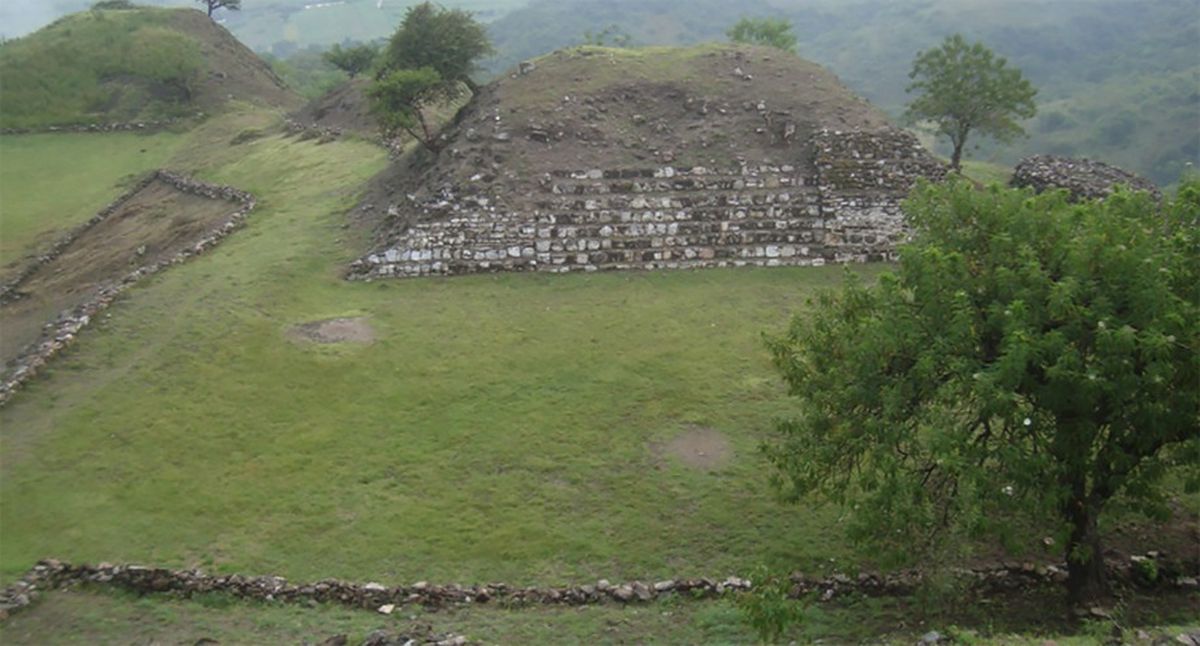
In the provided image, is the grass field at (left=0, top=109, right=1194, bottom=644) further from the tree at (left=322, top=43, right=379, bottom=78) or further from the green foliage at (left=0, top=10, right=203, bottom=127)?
the tree at (left=322, top=43, right=379, bottom=78)

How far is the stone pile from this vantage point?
956 inches

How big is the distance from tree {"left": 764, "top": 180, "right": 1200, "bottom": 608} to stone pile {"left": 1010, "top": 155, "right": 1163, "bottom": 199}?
16066 millimetres

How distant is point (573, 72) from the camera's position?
2692 cm

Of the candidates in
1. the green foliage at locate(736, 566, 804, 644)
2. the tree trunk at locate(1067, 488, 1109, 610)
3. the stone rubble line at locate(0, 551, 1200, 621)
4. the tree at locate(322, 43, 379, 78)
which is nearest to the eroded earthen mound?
the stone rubble line at locate(0, 551, 1200, 621)

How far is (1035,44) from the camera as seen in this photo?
347 ft

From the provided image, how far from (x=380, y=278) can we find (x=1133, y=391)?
56.4 ft

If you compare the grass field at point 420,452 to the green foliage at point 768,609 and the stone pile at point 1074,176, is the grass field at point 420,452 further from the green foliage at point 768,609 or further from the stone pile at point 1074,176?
the stone pile at point 1074,176

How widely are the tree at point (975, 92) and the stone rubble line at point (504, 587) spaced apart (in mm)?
21574

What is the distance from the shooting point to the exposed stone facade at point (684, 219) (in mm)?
21906

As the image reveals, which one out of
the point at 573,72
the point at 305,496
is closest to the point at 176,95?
the point at 573,72

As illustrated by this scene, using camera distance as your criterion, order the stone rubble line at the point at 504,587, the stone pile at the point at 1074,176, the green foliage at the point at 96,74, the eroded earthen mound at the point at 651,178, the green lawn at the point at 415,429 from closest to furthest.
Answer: the stone rubble line at the point at 504,587, the green lawn at the point at 415,429, the eroded earthen mound at the point at 651,178, the stone pile at the point at 1074,176, the green foliage at the point at 96,74

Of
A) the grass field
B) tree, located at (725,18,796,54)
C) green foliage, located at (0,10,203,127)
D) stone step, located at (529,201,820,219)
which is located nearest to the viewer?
the grass field

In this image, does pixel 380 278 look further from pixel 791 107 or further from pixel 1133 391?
pixel 1133 391

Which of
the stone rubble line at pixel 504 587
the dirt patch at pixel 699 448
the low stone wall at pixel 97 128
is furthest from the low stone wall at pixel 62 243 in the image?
the dirt patch at pixel 699 448
